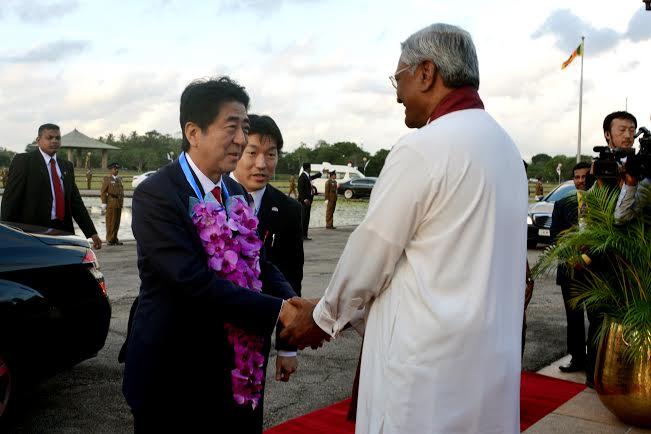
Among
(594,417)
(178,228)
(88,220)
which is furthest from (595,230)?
(88,220)

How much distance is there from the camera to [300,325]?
2564 millimetres

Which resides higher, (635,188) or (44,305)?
(635,188)

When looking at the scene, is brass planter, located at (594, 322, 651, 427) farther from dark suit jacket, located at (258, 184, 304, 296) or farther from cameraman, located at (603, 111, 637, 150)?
dark suit jacket, located at (258, 184, 304, 296)

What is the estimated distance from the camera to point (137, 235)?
7.95 feet

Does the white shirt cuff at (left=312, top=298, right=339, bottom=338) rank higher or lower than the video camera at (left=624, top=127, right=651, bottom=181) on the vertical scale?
lower

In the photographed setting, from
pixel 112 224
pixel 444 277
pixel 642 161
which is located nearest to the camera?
pixel 444 277

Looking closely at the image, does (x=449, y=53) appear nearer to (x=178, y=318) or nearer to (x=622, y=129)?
(x=178, y=318)

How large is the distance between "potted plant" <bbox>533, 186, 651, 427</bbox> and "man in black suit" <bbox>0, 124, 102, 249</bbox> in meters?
4.96

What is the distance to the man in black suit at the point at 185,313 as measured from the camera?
92.3 inches

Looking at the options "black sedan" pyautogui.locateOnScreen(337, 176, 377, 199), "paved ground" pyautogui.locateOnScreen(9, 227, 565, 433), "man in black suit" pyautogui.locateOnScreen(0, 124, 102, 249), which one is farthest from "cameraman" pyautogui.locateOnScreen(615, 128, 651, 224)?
"black sedan" pyautogui.locateOnScreen(337, 176, 377, 199)

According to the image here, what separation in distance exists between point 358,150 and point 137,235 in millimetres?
101194

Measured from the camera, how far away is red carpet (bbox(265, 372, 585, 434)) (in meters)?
4.54

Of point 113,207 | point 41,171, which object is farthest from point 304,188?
point 41,171

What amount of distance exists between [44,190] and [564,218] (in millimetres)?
5261
